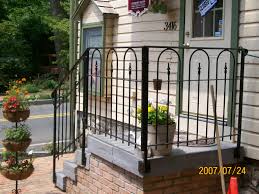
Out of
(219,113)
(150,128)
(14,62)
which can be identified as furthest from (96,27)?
(14,62)

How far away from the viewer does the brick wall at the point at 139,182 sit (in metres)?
4.66

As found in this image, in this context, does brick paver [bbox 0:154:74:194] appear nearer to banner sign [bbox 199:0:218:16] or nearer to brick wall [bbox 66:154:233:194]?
brick wall [bbox 66:154:233:194]

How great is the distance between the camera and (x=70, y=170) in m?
6.26

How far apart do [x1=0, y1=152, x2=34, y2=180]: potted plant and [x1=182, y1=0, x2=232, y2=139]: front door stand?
233cm

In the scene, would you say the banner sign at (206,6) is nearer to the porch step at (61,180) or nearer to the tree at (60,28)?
the porch step at (61,180)

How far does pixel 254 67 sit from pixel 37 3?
2310cm

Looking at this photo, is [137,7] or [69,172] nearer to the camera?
[69,172]

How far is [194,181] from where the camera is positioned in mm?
4957

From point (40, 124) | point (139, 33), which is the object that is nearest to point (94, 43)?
point (139, 33)

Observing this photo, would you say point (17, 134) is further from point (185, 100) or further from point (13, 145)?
point (185, 100)

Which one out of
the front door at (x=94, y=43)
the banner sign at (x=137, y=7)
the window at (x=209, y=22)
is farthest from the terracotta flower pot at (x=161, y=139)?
the front door at (x=94, y=43)

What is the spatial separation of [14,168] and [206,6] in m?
3.37

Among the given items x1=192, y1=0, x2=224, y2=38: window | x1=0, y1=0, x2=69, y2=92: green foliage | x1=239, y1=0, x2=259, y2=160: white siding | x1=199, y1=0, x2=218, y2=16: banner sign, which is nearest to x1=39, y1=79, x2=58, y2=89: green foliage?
x1=0, y1=0, x2=69, y2=92: green foliage

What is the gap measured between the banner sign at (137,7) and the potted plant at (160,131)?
2636 millimetres
